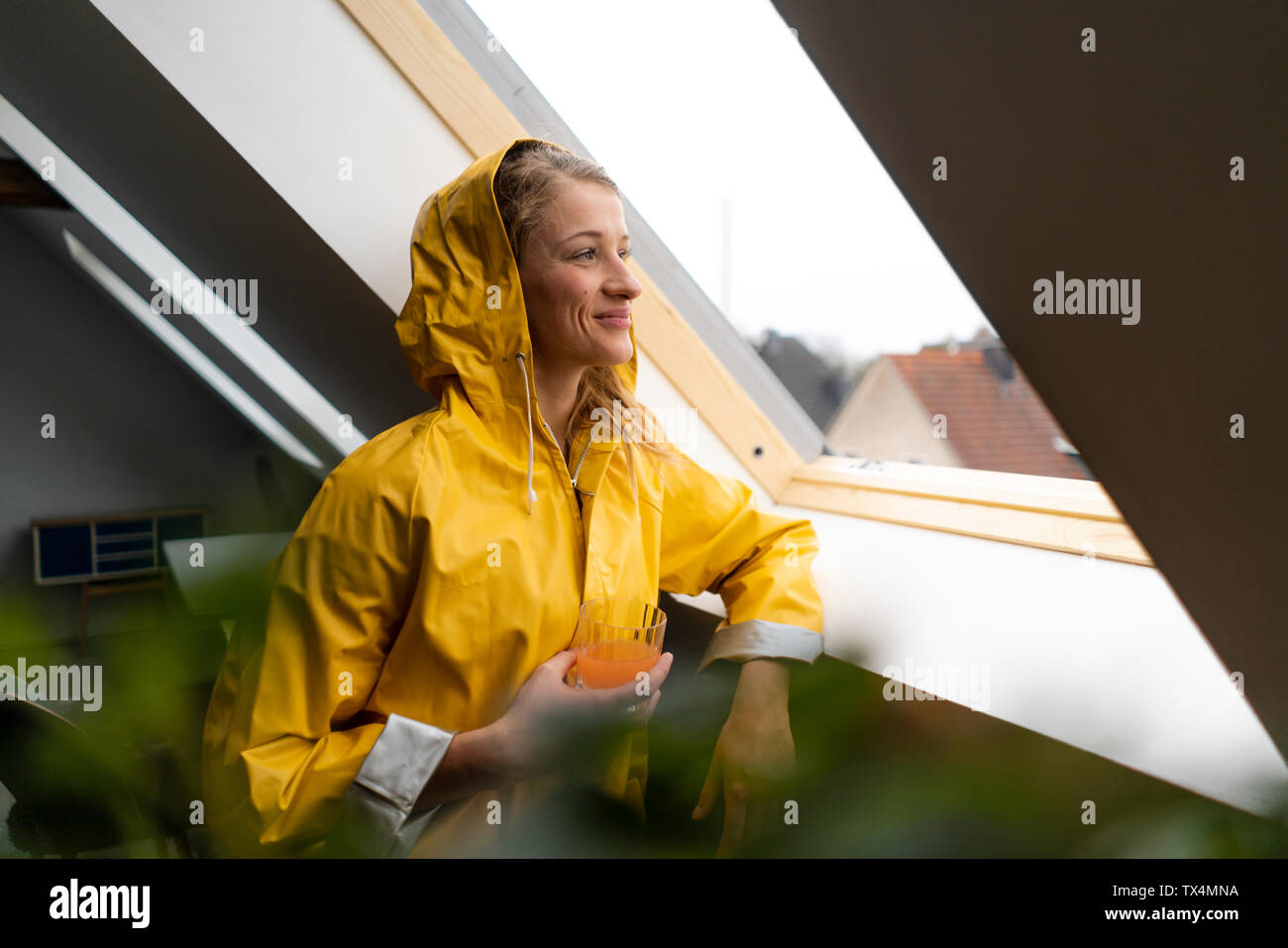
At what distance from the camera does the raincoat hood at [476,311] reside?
1.07 metres

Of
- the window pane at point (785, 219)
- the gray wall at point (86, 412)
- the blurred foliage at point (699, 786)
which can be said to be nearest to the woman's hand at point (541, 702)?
the blurred foliage at point (699, 786)

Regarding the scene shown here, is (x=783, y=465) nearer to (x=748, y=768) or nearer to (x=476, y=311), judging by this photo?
(x=476, y=311)

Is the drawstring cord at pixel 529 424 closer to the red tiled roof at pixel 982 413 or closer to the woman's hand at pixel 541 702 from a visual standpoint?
the woman's hand at pixel 541 702

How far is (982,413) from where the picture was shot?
1.67 metres

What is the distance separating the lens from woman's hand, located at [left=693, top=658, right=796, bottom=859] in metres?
0.32

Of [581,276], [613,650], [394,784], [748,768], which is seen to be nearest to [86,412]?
[581,276]

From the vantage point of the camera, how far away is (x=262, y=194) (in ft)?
4.27

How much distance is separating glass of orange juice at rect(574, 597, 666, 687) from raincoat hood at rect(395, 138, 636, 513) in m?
0.25

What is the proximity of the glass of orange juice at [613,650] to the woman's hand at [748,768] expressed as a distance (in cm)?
32

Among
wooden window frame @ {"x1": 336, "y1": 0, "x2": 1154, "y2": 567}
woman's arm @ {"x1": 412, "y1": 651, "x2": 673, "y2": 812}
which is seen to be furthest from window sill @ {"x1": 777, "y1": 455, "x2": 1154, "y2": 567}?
woman's arm @ {"x1": 412, "y1": 651, "x2": 673, "y2": 812}

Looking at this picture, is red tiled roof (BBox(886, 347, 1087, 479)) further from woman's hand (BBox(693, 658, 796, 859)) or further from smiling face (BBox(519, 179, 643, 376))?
woman's hand (BBox(693, 658, 796, 859))
